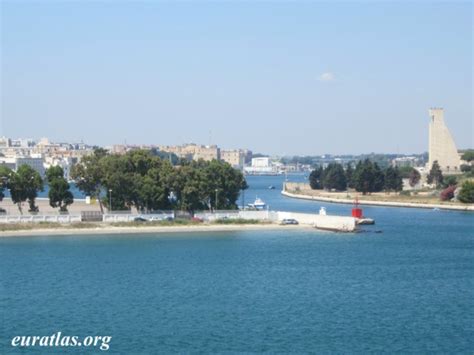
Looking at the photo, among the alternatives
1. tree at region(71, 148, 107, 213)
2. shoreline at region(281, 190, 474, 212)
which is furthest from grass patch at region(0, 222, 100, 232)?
shoreline at region(281, 190, 474, 212)

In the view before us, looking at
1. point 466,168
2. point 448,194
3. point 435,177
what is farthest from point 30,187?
point 466,168

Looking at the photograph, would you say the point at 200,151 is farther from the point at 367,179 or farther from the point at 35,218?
the point at 35,218

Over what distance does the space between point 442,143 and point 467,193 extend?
31.2 metres

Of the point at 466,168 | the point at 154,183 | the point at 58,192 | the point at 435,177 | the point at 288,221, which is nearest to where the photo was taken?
the point at 154,183

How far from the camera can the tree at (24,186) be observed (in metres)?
45.2

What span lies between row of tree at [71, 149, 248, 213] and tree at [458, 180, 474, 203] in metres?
24.4

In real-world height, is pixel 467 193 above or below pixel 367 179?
below

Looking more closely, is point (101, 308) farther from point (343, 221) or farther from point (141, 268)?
point (343, 221)

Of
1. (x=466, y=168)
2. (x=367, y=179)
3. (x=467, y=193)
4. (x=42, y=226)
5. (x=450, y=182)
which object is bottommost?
(x=42, y=226)

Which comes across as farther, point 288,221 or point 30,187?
point 288,221

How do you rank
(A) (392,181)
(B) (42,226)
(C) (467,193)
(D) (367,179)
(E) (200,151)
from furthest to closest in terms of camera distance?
(E) (200,151) < (A) (392,181) < (D) (367,179) < (C) (467,193) < (B) (42,226)

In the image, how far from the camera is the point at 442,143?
3819 inches

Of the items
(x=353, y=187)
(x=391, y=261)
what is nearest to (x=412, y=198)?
(x=353, y=187)

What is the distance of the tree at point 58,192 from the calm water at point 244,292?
20.1ft
